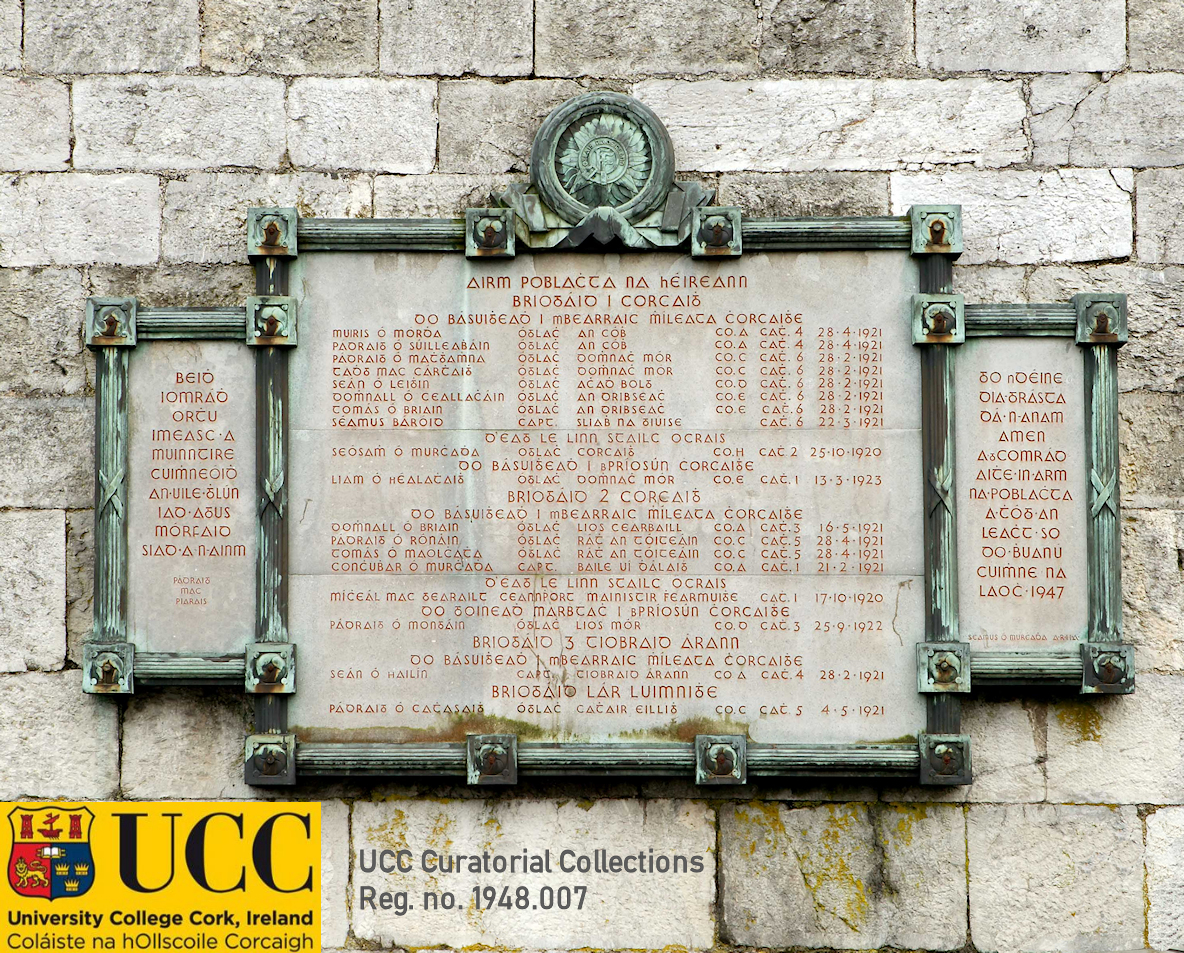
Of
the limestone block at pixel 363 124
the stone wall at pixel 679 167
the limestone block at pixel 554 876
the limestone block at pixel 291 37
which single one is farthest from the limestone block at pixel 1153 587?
the limestone block at pixel 291 37

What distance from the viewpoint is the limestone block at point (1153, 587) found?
4391 millimetres

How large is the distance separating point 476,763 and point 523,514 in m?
0.90

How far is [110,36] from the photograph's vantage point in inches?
184

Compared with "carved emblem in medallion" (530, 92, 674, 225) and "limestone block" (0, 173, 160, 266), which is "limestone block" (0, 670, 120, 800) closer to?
"limestone block" (0, 173, 160, 266)

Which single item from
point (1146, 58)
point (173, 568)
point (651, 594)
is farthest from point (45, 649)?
point (1146, 58)

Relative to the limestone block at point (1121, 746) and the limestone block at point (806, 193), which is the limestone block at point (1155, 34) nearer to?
the limestone block at point (806, 193)

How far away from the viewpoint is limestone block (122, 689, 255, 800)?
4.37 m

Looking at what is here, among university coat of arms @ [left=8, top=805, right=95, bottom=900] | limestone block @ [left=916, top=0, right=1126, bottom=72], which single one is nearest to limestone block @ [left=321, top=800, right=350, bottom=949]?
university coat of arms @ [left=8, top=805, right=95, bottom=900]

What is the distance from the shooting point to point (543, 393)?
14.3 feet

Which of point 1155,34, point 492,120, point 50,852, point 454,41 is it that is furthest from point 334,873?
point 1155,34

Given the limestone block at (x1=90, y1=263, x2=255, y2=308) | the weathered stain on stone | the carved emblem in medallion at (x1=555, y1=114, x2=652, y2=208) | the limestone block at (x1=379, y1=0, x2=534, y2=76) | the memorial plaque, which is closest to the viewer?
the memorial plaque

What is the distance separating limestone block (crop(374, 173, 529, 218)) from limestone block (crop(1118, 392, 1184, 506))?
250 cm

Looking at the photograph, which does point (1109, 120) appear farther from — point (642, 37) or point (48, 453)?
point (48, 453)

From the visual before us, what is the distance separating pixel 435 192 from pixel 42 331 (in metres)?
1.61
